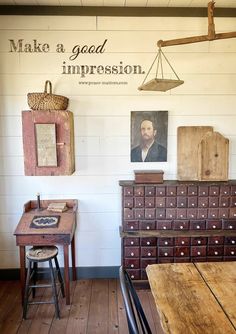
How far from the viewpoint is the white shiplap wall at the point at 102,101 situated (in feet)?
8.79

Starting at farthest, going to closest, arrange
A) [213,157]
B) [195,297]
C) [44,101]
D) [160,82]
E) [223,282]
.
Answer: [213,157]
[44,101]
[160,82]
[223,282]
[195,297]

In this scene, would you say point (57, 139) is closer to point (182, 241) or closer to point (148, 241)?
point (148, 241)

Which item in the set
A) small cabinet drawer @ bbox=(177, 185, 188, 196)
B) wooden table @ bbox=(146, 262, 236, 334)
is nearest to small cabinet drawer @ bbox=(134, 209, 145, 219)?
small cabinet drawer @ bbox=(177, 185, 188, 196)

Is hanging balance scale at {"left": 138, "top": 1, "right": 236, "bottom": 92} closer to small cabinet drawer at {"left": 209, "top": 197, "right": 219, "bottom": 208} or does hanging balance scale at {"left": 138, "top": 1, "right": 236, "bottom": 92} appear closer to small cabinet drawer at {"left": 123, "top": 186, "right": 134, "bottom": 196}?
small cabinet drawer at {"left": 123, "top": 186, "right": 134, "bottom": 196}

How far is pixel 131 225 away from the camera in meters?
2.66

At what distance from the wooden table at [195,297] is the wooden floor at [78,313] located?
0.87 metres

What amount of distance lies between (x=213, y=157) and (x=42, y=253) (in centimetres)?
176

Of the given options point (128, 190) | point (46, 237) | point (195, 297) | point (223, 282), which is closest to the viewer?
point (195, 297)

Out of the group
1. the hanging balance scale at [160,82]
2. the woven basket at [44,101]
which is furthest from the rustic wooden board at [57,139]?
the hanging balance scale at [160,82]

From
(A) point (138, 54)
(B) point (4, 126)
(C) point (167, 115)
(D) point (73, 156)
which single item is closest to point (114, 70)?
(A) point (138, 54)

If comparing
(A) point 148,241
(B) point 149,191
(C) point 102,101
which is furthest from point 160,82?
(A) point 148,241

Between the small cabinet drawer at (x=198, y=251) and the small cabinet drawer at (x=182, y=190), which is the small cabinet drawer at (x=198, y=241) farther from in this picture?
the small cabinet drawer at (x=182, y=190)

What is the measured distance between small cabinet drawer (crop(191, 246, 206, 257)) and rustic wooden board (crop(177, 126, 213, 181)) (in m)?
0.64

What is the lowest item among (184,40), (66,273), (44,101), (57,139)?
(66,273)
